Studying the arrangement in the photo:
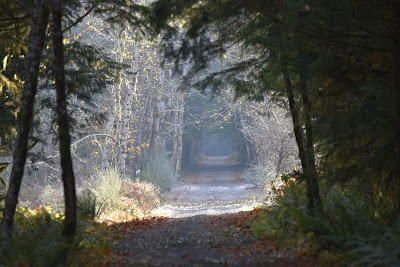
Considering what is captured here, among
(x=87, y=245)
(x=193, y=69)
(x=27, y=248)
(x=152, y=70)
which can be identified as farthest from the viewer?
(x=152, y=70)

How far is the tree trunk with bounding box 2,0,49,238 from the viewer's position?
6785 mm

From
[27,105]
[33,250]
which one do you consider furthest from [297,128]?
[33,250]

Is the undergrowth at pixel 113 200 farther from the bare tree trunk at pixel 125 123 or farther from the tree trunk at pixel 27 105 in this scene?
the tree trunk at pixel 27 105

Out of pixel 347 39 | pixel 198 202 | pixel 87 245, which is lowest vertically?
pixel 198 202

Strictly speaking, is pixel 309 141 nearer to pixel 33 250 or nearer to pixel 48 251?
pixel 48 251

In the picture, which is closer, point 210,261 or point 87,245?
point 210,261

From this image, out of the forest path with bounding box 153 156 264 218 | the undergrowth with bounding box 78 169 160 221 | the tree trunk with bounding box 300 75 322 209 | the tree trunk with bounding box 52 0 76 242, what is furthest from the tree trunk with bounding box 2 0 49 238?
the forest path with bounding box 153 156 264 218

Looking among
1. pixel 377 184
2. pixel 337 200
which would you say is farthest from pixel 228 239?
pixel 377 184

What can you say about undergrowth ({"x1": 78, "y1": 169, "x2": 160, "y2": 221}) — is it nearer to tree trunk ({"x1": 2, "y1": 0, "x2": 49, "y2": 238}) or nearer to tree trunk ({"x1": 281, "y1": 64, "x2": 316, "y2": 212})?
tree trunk ({"x1": 2, "y1": 0, "x2": 49, "y2": 238})

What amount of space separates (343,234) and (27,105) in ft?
16.4

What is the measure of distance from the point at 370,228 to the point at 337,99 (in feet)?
6.68

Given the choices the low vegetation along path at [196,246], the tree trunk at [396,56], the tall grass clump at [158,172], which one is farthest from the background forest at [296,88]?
the tall grass clump at [158,172]

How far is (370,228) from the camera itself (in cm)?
603

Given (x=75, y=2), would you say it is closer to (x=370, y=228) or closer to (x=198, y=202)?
(x=370, y=228)
